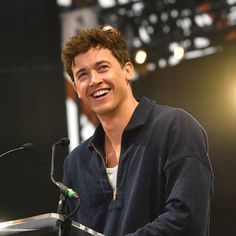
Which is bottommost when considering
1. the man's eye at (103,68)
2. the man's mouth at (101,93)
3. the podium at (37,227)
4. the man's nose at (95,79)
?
the podium at (37,227)

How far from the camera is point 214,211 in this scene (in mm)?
3729

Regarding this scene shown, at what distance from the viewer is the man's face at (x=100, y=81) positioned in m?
1.88

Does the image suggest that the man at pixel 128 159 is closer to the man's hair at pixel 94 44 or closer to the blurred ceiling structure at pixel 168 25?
the man's hair at pixel 94 44

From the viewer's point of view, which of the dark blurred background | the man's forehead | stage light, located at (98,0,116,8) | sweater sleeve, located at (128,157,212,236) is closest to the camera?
sweater sleeve, located at (128,157,212,236)

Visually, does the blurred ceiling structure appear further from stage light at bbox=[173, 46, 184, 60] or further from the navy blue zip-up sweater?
the navy blue zip-up sweater

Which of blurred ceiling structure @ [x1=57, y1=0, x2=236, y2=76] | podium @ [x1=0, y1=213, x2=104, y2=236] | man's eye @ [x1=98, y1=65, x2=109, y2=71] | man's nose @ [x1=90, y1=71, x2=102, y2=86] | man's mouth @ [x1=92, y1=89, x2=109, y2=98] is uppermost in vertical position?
blurred ceiling structure @ [x1=57, y1=0, x2=236, y2=76]

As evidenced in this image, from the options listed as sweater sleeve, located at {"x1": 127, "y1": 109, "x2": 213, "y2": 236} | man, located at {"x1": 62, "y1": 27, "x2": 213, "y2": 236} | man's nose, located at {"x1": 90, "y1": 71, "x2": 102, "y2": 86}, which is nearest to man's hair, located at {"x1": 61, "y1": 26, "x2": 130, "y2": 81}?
man, located at {"x1": 62, "y1": 27, "x2": 213, "y2": 236}

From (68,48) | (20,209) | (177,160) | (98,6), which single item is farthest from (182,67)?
(177,160)

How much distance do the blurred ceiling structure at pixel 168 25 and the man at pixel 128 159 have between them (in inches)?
74.8

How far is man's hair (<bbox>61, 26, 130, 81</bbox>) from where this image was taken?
1908mm

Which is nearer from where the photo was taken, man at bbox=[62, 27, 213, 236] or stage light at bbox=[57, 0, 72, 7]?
man at bbox=[62, 27, 213, 236]

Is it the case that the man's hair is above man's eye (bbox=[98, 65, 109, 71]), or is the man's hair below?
above

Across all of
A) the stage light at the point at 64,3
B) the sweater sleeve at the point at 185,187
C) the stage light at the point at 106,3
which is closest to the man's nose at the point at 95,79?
the sweater sleeve at the point at 185,187

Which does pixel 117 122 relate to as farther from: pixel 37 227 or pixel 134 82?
pixel 134 82
